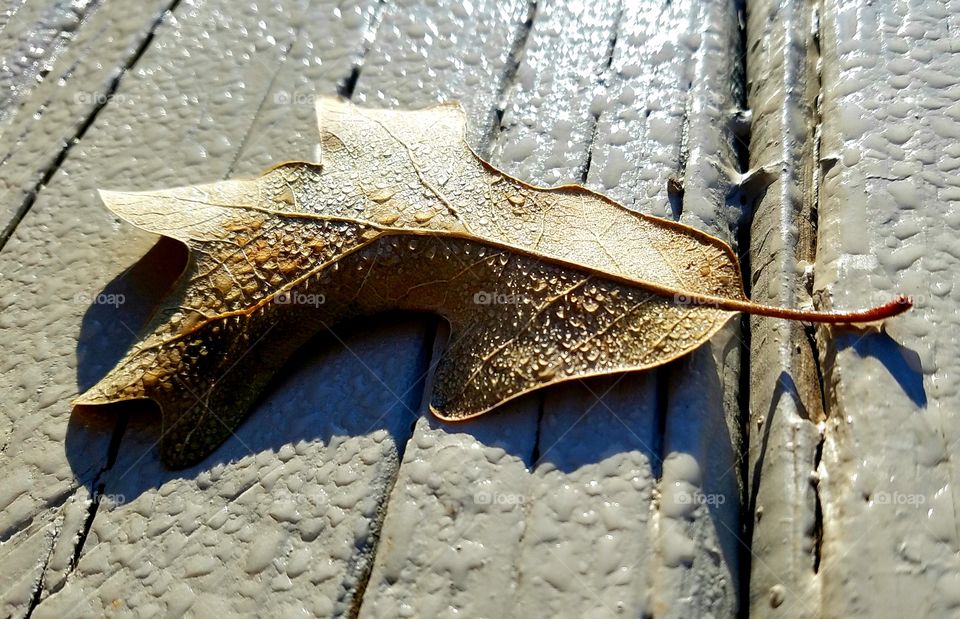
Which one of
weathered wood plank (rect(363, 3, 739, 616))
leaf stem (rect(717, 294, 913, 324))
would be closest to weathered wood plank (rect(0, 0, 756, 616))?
weathered wood plank (rect(363, 3, 739, 616))

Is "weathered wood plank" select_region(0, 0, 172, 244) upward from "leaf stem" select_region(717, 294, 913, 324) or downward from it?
upward

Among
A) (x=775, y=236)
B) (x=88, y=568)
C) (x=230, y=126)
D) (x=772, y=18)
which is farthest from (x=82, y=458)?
(x=772, y=18)

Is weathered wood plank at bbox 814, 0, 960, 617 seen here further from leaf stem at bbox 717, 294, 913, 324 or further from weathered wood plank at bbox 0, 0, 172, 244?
weathered wood plank at bbox 0, 0, 172, 244

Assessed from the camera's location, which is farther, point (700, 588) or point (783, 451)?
point (783, 451)

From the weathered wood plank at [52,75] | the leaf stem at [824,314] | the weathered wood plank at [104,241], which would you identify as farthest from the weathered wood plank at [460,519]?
the weathered wood plank at [52,75]

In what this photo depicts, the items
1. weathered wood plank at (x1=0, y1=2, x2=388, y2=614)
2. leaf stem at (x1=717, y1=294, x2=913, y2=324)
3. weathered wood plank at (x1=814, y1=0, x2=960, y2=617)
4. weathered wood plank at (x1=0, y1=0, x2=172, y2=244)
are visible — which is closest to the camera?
weathered wood plank at (x1=814, y1=0, x2=960, y2=617)

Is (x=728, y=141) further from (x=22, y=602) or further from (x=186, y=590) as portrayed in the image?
(x=22, y=602)

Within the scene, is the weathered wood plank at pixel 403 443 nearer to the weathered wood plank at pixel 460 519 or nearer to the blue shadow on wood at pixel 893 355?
the weathered wood plank at pixel 460 519
